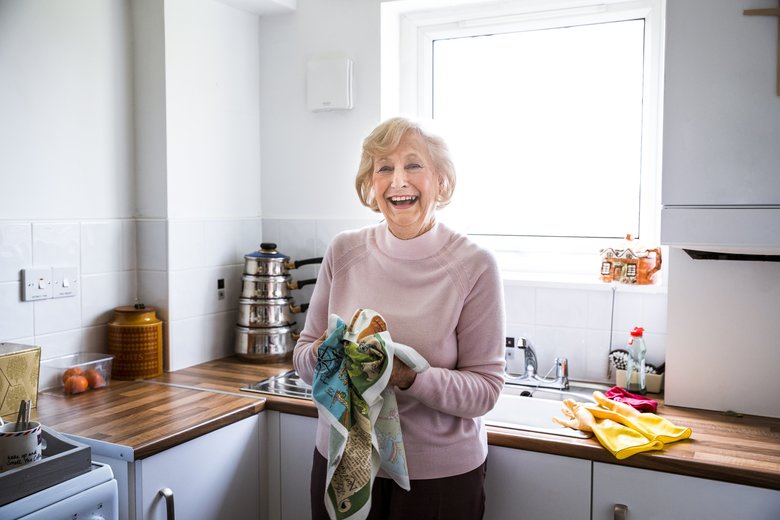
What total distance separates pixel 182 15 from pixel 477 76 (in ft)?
3.43

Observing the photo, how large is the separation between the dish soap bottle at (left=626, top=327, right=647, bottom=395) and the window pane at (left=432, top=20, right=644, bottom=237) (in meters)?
Result: 0.43

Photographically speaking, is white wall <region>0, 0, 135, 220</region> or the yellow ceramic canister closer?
white wall <region>0, 0, 135, 220</region>

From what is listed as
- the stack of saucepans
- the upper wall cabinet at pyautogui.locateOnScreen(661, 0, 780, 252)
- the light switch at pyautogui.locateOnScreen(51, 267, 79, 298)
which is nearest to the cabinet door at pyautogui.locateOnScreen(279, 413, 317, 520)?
the stack of saucepans

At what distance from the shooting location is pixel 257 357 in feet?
8.21

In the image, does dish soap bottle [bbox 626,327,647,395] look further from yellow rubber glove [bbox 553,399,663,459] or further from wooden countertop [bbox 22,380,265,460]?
wooden countertop [bbox 22,380,265,460]

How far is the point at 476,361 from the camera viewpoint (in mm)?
1540

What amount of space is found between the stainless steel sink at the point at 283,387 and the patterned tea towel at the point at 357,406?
0.59 metres

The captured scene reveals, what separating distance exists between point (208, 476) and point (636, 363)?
1.26 meters

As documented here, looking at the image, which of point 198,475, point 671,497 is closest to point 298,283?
point 198,475

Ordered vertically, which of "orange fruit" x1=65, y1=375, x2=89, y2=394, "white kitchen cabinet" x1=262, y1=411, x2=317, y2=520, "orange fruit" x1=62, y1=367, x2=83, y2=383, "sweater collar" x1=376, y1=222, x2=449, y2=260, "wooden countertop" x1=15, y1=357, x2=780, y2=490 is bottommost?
"white kitchen cabinet" x1=262, y1=411, x2=317, y2=520

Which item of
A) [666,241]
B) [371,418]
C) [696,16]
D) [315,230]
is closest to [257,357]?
[315,230]

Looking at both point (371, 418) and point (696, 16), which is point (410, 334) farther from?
point (696, 16)

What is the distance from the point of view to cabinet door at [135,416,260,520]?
1668 millimetres

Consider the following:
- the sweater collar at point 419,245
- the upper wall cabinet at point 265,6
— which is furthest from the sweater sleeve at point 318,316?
the upper wall cabinet at point 265,6
